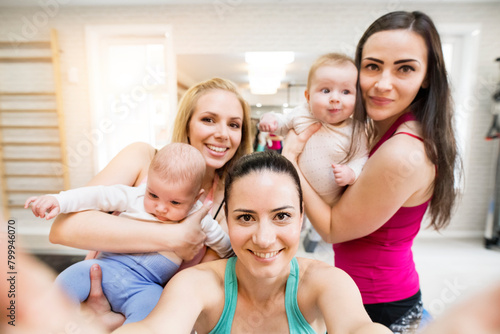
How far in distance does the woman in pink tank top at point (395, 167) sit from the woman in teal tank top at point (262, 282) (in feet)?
0.82

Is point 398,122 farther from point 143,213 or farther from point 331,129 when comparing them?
point 143,213

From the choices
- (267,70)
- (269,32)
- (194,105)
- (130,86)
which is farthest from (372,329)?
(130,86)

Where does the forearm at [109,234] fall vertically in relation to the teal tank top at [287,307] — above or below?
above

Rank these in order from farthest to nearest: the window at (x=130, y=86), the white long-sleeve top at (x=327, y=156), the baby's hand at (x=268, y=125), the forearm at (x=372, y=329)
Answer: the window at (x=130, y=86)
the baby's hand at (x=268, y=125)
the white long-sleeve top at (x=327, y=156)
the forearm at (x=372, y=329)

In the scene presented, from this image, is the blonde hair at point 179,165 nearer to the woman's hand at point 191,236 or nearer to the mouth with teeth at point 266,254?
the woman's hand at point 191,236

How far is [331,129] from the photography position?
1.05 m

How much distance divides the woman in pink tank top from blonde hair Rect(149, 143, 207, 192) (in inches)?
15.2

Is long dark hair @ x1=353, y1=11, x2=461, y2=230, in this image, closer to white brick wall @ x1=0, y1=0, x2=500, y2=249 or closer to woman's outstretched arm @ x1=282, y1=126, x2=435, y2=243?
woman's outstretched arm @ x1=282, y1=126, x2=435, y2=243

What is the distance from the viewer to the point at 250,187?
0.74 m

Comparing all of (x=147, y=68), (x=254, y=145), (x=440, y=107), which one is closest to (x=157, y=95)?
(x=147, y=68)

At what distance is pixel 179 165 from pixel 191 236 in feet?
0.73

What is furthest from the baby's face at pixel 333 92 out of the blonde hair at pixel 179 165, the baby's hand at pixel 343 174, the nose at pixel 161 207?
the nose at pixel 161 207

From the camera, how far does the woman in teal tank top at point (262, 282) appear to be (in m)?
0.69

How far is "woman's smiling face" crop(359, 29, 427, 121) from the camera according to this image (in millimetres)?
836
